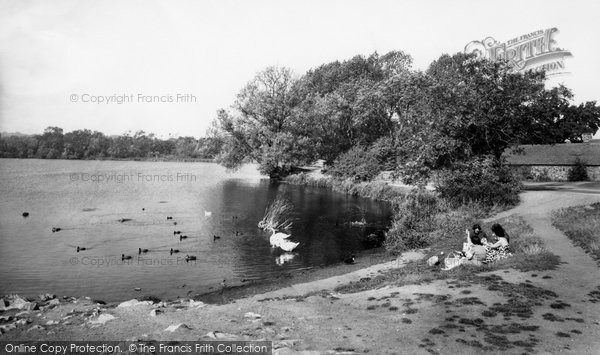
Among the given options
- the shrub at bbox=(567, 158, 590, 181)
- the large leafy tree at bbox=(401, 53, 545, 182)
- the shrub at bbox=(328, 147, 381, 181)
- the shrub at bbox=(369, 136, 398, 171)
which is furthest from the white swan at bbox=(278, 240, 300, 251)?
the shrub at bbox=(567, 158, 590, 181)

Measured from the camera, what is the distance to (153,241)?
3200 centimetres

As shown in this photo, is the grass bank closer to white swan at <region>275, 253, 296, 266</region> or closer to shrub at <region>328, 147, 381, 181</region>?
shrub at <region>328, 147, 381, 181</region>

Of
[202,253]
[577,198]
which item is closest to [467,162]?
[577,198]

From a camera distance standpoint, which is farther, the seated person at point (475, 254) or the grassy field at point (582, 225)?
the grassy field at point (582, 225)

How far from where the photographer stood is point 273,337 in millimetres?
12469

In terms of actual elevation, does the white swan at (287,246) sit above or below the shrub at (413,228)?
below

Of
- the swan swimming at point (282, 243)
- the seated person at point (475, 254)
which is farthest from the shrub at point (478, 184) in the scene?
the swan swimming at point (282, 243)

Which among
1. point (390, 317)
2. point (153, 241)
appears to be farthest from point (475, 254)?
point (153, 241)

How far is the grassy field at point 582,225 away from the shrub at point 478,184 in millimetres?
7008

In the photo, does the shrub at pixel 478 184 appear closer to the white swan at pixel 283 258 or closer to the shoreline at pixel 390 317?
the white swan at pixel 283 258

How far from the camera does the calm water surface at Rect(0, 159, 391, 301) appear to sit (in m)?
22.7

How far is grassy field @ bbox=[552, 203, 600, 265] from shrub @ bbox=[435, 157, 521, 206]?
7008 mm

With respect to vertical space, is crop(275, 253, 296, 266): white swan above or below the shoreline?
below

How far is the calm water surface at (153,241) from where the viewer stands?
2270 cm
